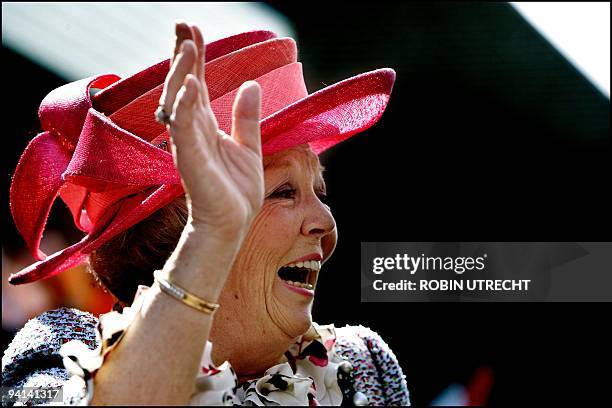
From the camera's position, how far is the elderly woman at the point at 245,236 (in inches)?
71.0

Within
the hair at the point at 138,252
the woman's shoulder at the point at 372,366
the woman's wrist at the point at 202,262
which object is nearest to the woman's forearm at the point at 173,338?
the woman's wrist at the point at 202,262

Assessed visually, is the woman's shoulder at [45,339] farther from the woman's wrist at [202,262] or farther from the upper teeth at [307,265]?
the woman's wrist at [202,262]

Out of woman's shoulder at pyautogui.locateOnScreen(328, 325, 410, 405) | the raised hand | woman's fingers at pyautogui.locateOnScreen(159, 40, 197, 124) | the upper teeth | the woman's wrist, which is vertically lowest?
woman's shoulder at pyautogui.locateOnScreen(328, 325, 410, 405)

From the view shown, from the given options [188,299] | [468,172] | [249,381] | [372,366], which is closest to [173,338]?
[188,299]

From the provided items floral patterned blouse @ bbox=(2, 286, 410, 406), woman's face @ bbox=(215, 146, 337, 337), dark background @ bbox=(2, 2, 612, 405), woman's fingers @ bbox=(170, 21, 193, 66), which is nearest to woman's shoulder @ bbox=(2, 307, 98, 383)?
floral patterned blouse @ bbox=(2, 286, 410, 406)

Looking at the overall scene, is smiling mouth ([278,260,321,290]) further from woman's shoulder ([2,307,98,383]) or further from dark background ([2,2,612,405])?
dark background ([2,2,612,405])

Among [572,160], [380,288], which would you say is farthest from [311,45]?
[572,160]

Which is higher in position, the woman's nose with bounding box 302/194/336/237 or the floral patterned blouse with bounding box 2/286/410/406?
the woman's nose with bounding box 302/194/336/237

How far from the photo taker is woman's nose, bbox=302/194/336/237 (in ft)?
6.23

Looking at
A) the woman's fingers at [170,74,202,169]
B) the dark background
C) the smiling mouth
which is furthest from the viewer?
the dark background

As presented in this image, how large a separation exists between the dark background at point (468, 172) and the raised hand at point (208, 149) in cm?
283

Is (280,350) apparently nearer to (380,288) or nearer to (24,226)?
(24,226)

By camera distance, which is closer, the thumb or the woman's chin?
the thumb

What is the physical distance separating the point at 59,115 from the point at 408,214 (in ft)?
9.14
